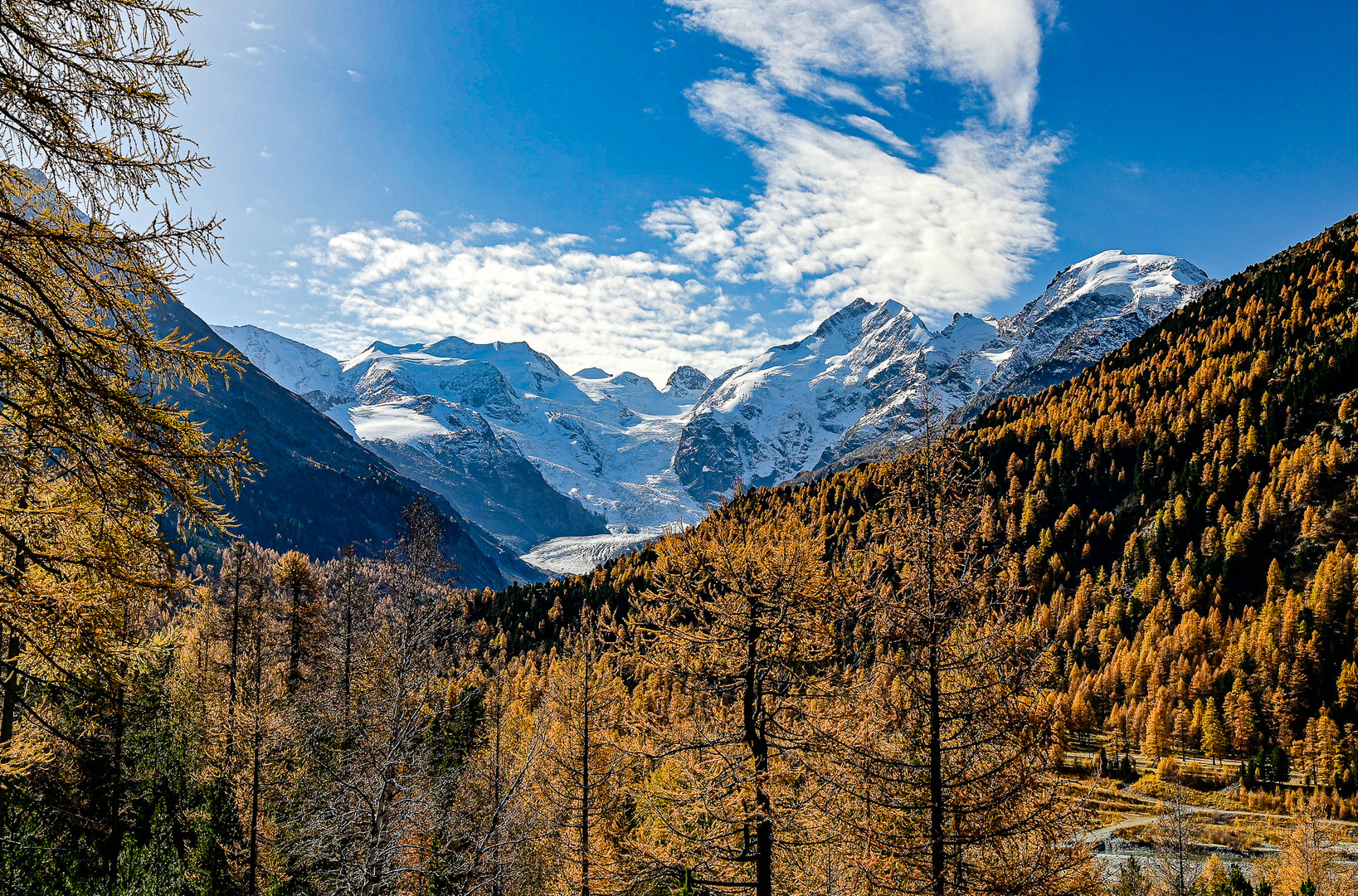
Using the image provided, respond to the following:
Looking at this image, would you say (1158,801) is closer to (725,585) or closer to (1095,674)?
(1095,674)

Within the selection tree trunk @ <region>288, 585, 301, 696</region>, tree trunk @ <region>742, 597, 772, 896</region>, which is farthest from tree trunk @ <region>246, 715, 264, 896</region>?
tree trunk @ <region>742, 597, 772, 896</region>

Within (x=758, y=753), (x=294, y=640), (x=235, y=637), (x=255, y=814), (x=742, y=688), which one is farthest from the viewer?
(x=294, y=640)

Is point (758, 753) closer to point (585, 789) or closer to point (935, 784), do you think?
point (935, 784)

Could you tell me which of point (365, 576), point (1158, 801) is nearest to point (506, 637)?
point (365, 576)

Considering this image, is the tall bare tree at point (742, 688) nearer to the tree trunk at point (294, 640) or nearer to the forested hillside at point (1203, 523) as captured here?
the tree trunk at point (294, 640)

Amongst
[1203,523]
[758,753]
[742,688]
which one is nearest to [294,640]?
[742,688]

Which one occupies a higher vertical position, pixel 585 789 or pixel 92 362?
pixel 92 362

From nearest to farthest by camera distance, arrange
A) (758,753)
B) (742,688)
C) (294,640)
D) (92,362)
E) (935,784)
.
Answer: (92,362) → (935,784) → (758,753) → (742,688) → (294,640)

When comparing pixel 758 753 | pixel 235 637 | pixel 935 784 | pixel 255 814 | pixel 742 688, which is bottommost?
pixel 255 814

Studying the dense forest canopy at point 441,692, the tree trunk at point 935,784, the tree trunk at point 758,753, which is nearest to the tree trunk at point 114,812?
the dense forest canopy at point 441,692

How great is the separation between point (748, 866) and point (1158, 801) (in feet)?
248

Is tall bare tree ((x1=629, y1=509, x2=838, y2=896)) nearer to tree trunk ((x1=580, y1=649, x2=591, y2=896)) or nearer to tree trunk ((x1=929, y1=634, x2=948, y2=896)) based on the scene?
tree trunk ((x1=929, y1=634, x2=948, y2=896))

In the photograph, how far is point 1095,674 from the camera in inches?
3292

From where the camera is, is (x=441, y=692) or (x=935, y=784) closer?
(x=935, y=784)
